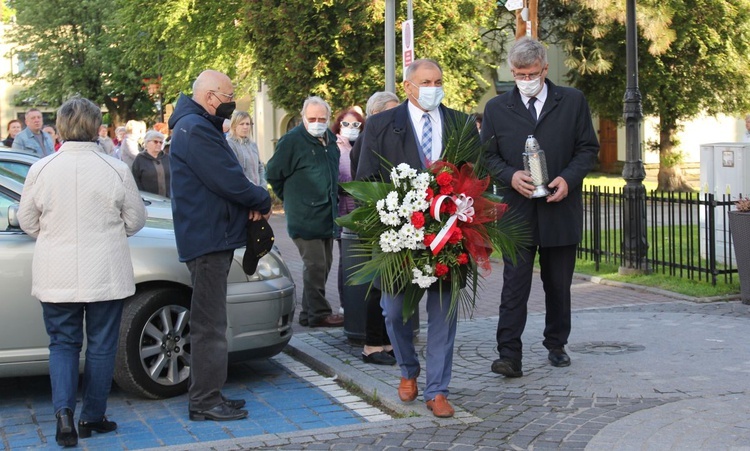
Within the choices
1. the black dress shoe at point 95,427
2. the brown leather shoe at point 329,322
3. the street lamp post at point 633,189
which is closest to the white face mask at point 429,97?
the black dress shoe at point 95,427

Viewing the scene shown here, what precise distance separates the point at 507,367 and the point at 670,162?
20978mm

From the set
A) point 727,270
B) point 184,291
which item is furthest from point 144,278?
point 727,270

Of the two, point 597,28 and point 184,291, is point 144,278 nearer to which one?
point 184,291

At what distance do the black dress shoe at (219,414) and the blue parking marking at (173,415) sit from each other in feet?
0.11

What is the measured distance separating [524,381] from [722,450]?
5.95 ft

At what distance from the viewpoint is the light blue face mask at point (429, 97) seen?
649 centimetres

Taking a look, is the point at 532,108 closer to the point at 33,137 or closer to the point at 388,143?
the point at 388,143

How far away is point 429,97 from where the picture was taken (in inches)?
256

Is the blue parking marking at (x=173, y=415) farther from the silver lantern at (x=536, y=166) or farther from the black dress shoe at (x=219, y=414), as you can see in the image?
the silver lantern at (x=536, y=166)

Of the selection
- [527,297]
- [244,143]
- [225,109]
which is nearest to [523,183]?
[527,297]

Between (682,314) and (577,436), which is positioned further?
(682,314)

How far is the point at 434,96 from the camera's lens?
652 cm

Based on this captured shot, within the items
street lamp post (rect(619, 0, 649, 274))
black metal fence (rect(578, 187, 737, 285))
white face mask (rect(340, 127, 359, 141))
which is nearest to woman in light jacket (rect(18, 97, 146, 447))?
white face mask (rect(340, 127, 359, 141))

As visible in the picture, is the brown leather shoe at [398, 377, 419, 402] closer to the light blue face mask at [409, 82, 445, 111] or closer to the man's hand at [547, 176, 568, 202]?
the man's hand at [547, 176, 568, 202]
